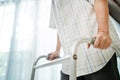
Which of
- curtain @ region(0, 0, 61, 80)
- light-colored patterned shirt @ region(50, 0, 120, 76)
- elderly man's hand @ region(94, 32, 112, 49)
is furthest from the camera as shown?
curtain @ region(0, 0, 61, 80)

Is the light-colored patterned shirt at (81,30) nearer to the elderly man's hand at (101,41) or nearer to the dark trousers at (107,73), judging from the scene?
the dark trousers at (107,73)

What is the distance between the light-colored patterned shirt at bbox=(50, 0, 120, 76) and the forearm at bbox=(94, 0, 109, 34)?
0.06m

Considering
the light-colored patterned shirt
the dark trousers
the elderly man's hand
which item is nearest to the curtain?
the light-colored patterned shirt

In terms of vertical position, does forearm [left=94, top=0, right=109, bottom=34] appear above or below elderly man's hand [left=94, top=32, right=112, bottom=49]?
above

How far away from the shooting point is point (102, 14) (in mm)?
762

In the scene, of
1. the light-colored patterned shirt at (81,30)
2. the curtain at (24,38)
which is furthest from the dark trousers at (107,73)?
the curtain at (24,38)

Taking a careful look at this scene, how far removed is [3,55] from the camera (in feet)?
6.91

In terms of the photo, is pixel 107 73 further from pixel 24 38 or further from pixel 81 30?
pixel 24 38

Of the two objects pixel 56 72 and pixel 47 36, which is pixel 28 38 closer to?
pixel 47 36

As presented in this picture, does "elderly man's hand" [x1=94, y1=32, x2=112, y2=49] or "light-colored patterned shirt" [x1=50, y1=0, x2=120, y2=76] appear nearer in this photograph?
"elderly man's hand" [x1=94, y1=32, x2=112, y2=49]

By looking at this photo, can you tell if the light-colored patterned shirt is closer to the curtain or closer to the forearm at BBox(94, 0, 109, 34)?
the forearm at BBox(94, 0, 109, 34)

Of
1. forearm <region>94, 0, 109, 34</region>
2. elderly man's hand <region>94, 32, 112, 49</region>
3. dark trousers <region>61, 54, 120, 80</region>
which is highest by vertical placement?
forearm <region>94, 0, 109, 34</region>

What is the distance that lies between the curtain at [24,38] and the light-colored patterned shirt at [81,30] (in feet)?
3.22

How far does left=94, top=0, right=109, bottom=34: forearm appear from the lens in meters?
0.73
